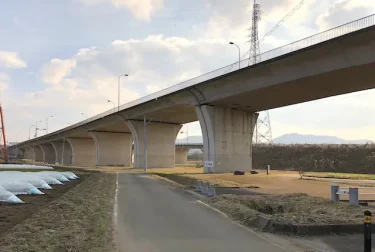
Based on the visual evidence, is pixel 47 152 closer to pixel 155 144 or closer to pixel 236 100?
pixel 155 144

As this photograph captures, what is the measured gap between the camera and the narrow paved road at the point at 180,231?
881cm

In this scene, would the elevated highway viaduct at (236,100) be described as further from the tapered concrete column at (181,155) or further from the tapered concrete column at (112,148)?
the tapered concrete column at (181,155)

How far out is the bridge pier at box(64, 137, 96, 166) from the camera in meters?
112

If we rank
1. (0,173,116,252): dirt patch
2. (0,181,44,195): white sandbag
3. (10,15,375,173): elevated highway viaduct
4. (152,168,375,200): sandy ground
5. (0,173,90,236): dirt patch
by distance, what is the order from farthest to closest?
(10,15,375,173): elevated highway viaduct, (152,168,375,200): sandy ground, (0,181,44,195): white sandbag, (0,173,90,236): dirt patch, (0,173,116,252): dirt patch

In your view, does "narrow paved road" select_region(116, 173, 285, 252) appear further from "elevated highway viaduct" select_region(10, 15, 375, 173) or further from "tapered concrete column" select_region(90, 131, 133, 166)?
"tapered concrete column" select_region(90, 131, 133, 166)

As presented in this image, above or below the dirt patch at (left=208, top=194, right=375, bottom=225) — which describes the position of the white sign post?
above

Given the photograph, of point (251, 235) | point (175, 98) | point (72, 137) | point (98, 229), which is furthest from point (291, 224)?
point (72, 137)

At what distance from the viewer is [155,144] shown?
73.5m

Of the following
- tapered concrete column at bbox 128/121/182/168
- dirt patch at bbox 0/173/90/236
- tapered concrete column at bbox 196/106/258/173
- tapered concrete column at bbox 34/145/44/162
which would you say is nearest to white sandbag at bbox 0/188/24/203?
dirt patch at bbox 0/173/90/236

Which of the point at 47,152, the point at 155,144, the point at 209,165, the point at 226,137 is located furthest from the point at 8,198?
the point at 47,152

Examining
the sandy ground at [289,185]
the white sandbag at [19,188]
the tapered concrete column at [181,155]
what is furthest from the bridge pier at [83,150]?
the white sandbag at [19,188]

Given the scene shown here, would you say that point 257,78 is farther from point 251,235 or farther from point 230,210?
point 251,235

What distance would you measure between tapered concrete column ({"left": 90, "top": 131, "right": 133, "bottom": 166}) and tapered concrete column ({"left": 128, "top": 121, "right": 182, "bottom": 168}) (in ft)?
61.5

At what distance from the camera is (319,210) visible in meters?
13.4
